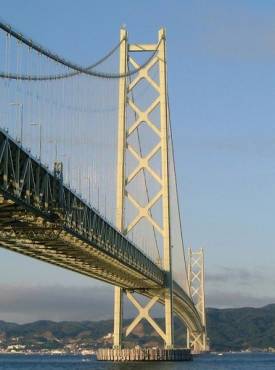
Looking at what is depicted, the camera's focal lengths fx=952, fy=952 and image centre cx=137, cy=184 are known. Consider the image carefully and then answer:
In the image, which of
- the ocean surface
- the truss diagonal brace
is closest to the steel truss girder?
the ocean surface

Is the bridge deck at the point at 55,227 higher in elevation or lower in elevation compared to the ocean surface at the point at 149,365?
higher

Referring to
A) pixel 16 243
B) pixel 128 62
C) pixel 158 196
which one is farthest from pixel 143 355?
pixel 16 243

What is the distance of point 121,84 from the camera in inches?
2537

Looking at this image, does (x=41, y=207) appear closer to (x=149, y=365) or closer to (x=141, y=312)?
(x=149, y=365)

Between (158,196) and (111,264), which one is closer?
(111,264)

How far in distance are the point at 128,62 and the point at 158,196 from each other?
10058mm

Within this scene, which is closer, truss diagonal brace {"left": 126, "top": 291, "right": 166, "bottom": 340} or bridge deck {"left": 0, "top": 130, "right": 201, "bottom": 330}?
bridge deck {"left": 0, "top": 130, "right": 201, "bottom": 330}

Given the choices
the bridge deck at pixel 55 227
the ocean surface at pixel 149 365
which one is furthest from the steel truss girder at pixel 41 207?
the ocean surface at pixel 149 365

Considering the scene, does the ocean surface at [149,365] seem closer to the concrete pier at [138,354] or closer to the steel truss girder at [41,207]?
the concrete pier at [138,354]

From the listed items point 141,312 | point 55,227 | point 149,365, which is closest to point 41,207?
point 55,227

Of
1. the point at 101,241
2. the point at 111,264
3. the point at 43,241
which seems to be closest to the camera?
the point at 43,241

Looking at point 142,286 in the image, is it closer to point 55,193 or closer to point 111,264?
point 111,264

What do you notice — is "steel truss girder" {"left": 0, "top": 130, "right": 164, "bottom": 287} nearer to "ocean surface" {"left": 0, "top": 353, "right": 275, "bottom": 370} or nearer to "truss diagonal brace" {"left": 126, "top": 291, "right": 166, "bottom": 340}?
"ocean surface" {"left": 0, "top": 353, "right": 275, "bottom": 370}

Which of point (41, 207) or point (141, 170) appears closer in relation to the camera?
point (41, 207)
